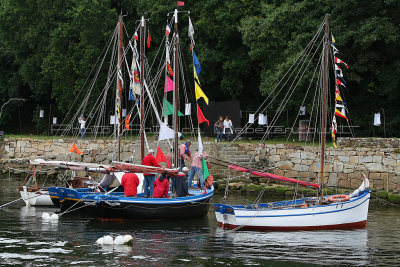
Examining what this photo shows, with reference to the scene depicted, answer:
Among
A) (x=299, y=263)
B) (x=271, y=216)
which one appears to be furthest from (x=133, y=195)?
(x=299, y=263)

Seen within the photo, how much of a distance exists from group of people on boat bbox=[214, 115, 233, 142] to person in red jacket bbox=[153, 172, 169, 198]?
14.6 meters

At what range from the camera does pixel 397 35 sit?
3481 centimetres

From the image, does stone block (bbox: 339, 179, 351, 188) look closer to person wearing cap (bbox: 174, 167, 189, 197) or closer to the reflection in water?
the reflection in water

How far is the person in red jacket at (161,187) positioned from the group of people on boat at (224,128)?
14.6 m

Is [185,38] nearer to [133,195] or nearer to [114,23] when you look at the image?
[114,23]

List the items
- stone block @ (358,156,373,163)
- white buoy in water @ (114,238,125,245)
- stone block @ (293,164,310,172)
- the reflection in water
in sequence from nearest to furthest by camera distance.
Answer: the reflection in water
white buoy in water @ (114,238,125,245)
stone block @ (358,156,373,163)
stone block @ (293,164,310,172)

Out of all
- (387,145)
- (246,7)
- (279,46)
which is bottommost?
(387,145)

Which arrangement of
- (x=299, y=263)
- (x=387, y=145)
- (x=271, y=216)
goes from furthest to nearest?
(x=387, y=145) < (x=271, y=216) < (x=299, y=263)

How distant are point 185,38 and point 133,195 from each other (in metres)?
22.1

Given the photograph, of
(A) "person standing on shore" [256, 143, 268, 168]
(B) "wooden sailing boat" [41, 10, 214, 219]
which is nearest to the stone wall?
(A) "person standing on shore" [256, 143, 268, 168]

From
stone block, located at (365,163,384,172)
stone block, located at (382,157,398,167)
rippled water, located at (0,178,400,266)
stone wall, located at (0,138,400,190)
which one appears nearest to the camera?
rippled water, located at (0,178,400,266)

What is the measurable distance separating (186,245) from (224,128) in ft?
65.6

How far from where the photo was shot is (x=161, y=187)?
2405cm

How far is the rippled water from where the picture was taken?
57.3 ft
